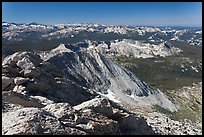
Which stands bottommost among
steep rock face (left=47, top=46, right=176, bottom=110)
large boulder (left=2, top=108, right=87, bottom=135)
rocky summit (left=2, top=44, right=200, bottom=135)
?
steep rock face (left=47, top=46, right=176, bottom=110)

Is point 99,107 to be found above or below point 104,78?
above

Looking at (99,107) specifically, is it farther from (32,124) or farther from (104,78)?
(104,78)

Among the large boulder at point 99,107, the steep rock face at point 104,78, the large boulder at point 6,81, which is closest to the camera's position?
the large boulder at point 99,107

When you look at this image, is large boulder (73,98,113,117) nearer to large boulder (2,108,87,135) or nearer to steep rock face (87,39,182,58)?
large boulder (2,108,87,135)

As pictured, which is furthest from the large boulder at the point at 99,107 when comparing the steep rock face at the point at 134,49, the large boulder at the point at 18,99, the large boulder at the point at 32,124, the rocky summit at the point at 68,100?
the steep rock face at the point at 134,49

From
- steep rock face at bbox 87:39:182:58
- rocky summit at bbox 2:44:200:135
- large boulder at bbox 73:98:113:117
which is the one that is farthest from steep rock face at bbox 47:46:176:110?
steep rock face at bbox 87:39:182:58

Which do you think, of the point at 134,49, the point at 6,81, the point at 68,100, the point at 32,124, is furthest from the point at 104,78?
the point at 134,49

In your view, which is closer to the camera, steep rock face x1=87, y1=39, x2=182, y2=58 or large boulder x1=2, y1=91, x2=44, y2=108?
large boulder x1=2, y1=91, x2=44, y2=108

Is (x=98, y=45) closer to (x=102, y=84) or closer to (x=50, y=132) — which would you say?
(x=102, y=84)

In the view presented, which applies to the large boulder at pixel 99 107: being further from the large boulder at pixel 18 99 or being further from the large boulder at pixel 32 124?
the large boulder at pixel 32 124
